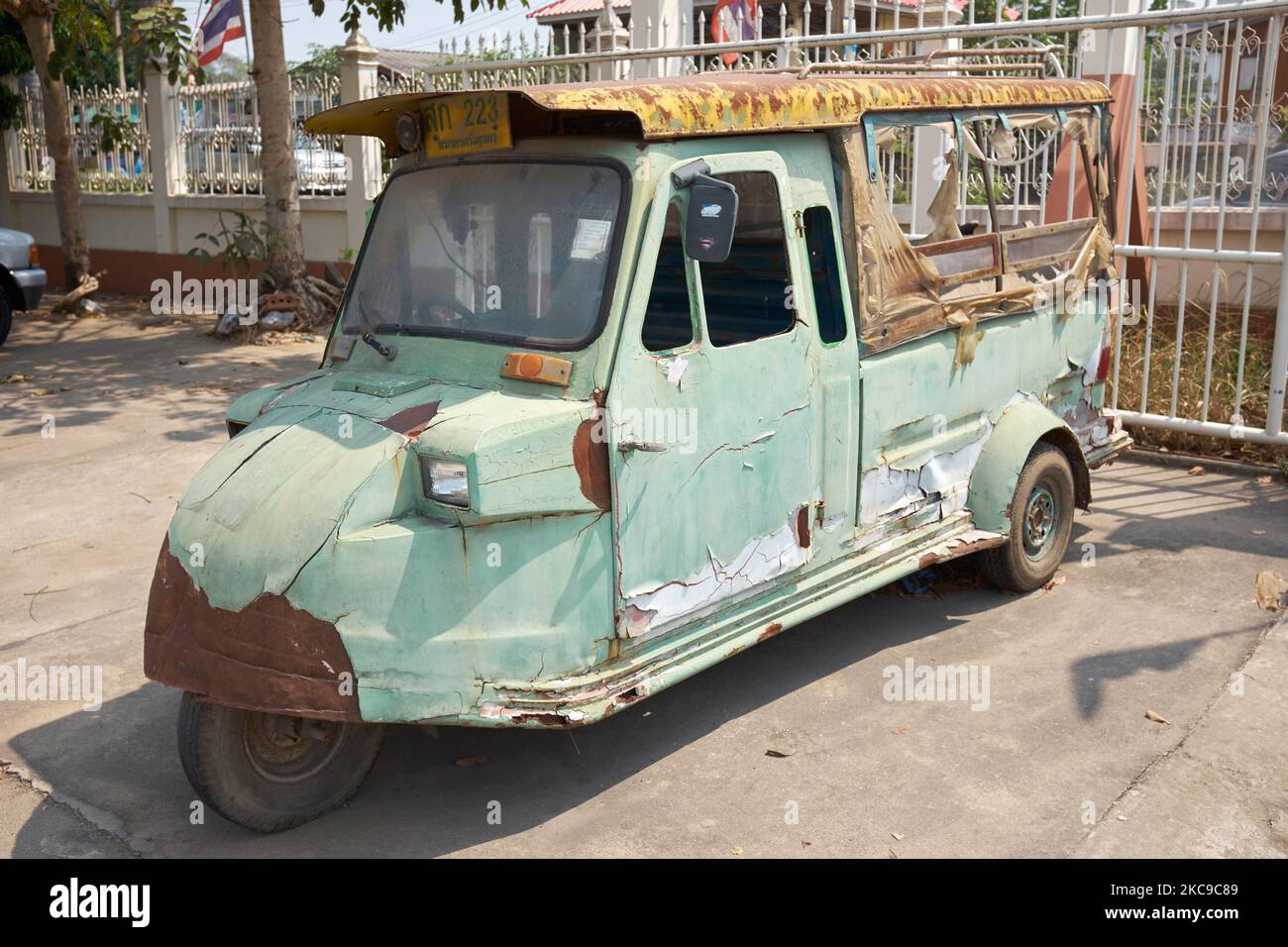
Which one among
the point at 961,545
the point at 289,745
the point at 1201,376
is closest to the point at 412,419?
the point at 289,745

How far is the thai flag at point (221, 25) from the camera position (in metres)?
14.6

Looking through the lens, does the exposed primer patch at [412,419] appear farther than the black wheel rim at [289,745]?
No

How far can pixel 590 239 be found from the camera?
4.22 m

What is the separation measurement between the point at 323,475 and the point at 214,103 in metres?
14.1

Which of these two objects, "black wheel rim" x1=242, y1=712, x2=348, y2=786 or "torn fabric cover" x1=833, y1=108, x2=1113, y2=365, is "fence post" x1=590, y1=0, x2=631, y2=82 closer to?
"torn fabric cover" x1=833, y1=108, x2=1113, y2=365

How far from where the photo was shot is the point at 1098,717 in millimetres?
4859

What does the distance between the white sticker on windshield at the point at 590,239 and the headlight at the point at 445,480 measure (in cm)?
88

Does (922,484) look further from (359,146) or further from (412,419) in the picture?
(359,146)

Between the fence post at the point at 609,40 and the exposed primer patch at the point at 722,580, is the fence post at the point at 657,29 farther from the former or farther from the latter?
the exposed primer patch at the point at 722,580

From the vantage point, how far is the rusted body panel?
3771 millimetres

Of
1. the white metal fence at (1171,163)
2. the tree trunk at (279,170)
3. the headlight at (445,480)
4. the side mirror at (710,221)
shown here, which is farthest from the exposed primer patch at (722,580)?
the tree trunk at (279,170)

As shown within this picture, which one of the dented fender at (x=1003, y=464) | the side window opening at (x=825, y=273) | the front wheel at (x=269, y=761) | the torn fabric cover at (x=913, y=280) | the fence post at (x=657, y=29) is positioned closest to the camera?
the front wheel at (x=269, y=761)

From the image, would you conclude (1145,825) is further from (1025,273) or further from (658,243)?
(1025,273)

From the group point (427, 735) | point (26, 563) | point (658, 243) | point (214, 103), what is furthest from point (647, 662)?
point (214, 103)
